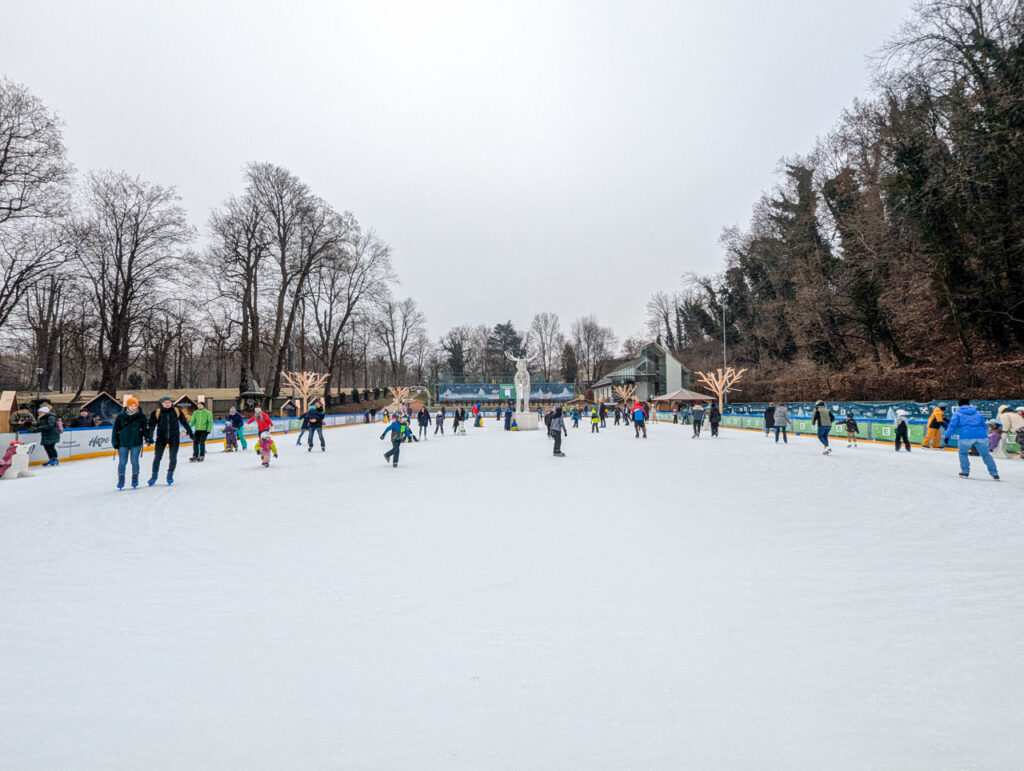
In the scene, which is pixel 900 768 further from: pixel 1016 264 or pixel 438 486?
pixel 1016 264

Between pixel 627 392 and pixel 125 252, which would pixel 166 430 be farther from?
pixel 627 392

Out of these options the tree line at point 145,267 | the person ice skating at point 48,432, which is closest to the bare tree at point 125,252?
the tree line at point 145,267

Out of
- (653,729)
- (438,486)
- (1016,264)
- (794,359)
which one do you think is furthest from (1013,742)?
(794,359)

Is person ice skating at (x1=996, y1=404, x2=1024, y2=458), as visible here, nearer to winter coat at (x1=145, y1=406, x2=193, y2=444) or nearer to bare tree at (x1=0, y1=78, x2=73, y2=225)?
winter coat at (x1=145, y1=406, x2=193, y2=444)

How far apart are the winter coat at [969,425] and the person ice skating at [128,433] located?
44.0 ft

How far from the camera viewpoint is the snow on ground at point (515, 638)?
6.37ft

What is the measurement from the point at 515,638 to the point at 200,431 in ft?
41.8

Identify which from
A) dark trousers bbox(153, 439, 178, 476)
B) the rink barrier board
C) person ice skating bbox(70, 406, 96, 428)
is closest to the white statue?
the rink barrier board

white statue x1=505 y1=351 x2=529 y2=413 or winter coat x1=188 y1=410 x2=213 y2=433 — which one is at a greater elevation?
white statue x1=505 y1=351 x2=529 y2=413

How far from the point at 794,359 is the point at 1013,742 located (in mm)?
41342

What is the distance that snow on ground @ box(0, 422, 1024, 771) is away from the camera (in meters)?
1.94

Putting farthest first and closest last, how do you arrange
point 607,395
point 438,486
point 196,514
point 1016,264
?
point 607,395 → point 1016,264 → point 438,486 → point 196,514

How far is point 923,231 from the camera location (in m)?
20.0

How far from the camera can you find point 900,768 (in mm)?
1795
